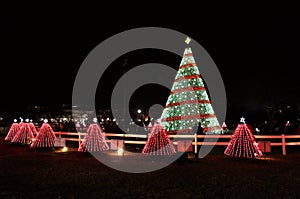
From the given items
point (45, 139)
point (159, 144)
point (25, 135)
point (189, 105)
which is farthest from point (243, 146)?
point (25, 135)

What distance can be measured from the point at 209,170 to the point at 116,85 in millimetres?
43181

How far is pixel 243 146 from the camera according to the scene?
11.5 meters

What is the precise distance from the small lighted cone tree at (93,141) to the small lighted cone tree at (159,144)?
8.22 feet

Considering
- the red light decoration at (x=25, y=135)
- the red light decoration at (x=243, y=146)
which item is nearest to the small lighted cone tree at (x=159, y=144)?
the red light decoration at (x=243, y=146)

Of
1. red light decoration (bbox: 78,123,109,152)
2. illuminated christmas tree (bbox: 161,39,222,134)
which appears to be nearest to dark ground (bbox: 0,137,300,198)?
red light decoration (bbox: 78,123,109,152)

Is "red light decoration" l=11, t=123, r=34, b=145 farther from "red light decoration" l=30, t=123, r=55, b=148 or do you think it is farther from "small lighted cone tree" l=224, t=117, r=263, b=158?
"small lighted cone tree" l=224, t=117, r=263, b=158

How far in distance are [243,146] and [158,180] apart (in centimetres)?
524

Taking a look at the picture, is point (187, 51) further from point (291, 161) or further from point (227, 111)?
point (227, 111)

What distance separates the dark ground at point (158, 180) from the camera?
6.20 m

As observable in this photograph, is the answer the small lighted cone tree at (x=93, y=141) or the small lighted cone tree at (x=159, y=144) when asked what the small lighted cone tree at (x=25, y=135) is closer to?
the small lighted cone tree at (x=93, y=141)

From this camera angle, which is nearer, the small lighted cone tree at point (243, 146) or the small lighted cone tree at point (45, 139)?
the small lighted cone tree at point (243, 146)

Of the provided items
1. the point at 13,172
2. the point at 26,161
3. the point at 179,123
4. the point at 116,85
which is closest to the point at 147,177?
the point at 13,172

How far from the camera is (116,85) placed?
51.2 meters

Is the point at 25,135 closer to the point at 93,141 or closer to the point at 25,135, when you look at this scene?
the point at 25,135
